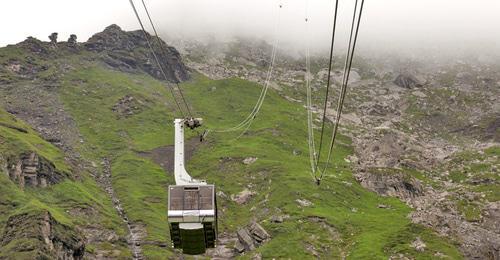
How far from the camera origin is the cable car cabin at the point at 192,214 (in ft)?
150

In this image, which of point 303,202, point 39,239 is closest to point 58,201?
point 39,239

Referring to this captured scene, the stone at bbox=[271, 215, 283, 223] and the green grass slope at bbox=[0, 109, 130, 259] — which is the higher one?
the green grass slope at bbox=[0, 109, 130, 259]

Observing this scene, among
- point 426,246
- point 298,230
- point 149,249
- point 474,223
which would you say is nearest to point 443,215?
point 474,223

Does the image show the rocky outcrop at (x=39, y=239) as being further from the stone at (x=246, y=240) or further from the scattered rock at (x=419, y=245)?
the scattered rock at (x=419, y=245)

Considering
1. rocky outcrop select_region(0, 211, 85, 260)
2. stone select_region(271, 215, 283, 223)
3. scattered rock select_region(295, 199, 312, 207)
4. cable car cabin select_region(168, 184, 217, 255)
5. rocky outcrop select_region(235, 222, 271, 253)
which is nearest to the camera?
cable car cabin select_region(168, 184, 217, 255)

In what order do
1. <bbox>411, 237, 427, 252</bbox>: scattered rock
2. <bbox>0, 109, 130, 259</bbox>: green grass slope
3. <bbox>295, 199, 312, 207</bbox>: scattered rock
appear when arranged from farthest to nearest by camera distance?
<bbox>295, 199, 312, 207</bbox>: scattered rock
<bbox>411, 237, 427, 252</bbox>: scattered rock
<bbox>0, 109, 130, 259</bbox>: green grass slope

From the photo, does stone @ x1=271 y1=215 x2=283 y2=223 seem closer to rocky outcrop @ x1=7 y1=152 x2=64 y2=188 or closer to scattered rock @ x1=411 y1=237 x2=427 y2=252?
scattered rock @ x1=411 y1=237 x2=427 y2=252

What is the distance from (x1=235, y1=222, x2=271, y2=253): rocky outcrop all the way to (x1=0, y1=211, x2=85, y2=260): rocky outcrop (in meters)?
41.1

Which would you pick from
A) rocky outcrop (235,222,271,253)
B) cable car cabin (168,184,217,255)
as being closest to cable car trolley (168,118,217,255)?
cable car cabin (168,184,217,255)

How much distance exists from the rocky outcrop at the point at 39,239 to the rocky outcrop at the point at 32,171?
43.6 meters

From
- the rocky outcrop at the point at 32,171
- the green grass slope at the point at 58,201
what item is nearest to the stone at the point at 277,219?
the green grass slope at the point at 58,201

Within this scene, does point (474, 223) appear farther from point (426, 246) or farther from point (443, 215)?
point (426, 246)

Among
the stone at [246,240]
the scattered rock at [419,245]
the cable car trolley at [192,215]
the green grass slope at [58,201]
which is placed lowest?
the scattered rock at [419,245]

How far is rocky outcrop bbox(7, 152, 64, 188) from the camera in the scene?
17721cm
